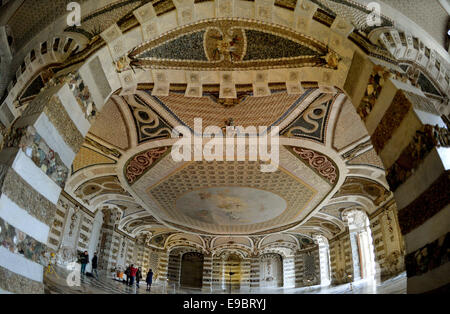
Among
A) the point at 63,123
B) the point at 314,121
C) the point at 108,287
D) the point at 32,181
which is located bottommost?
the point at 108,287

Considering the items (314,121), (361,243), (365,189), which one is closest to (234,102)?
(314,121)

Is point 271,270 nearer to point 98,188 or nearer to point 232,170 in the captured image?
point 232,170

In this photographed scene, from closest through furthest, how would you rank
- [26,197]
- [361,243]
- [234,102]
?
[26,197]
[234,102]
[361,243]

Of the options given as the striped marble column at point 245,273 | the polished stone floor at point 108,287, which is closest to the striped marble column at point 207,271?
the striped marble column at point 245,273

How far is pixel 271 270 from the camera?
27.3 metres

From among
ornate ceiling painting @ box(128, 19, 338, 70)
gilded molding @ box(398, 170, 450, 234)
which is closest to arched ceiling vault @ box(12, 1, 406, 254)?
ornate ceiling painting @ box(128, 19, 338, 70)

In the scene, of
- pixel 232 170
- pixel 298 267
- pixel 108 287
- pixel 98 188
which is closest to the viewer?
pixel 108 287

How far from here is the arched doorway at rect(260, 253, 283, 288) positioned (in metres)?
26.6

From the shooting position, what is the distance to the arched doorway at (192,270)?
89.4ft

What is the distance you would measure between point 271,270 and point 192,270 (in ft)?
20.9

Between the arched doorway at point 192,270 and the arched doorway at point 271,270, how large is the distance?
495cm

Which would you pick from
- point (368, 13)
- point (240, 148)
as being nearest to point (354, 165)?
point (240, 148)
